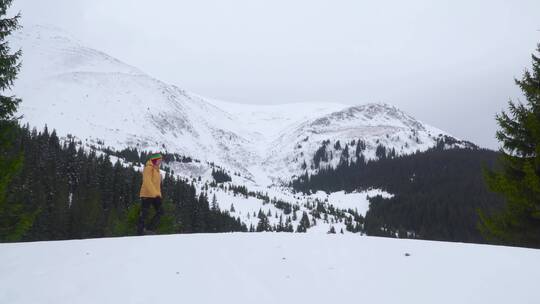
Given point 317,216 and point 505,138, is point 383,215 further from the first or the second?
point 505,138

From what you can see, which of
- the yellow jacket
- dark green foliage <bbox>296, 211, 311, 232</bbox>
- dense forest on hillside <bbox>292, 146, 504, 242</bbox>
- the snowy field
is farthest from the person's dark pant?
dark green foliage <bbox>296, 211, 311, 232</bbox>

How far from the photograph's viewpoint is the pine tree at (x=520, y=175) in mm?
12227

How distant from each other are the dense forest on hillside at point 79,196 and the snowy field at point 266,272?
41.8m

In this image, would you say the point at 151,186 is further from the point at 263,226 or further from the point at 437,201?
the point at 437,201

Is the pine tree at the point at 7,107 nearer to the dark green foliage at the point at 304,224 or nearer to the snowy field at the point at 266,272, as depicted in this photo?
the snowy field at the point at 266,272

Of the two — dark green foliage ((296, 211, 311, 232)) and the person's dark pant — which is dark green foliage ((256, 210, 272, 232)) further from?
the person's dark pant

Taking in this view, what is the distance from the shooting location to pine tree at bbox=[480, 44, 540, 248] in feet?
40.1

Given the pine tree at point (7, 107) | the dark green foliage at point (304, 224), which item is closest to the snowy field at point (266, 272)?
the pine tree at point (7, 107)

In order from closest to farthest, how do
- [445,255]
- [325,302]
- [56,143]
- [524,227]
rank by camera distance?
1. [325,302]
2. [445,255]
3. [524,227]
4. [56,143]

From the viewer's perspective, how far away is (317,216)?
150750 millimetres

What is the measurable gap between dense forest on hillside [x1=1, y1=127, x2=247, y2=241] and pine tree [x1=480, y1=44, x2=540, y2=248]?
4135cm

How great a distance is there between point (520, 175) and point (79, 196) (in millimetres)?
73222

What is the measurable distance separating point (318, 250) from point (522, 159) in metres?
10.3

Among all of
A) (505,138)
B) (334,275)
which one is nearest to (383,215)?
(505,138)
